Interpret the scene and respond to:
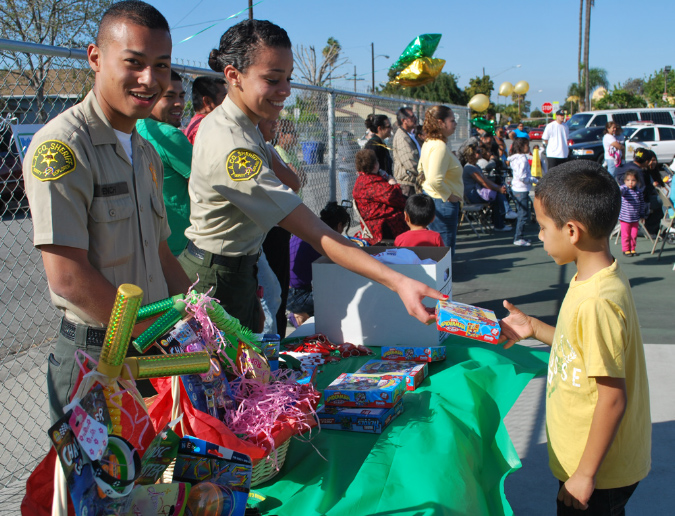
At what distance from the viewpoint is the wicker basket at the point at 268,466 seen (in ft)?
5.23

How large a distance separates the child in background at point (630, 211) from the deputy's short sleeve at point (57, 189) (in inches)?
296

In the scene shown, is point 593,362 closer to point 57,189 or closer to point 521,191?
point 57,189

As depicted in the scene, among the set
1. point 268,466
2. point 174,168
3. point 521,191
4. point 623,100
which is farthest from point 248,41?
point 623,100

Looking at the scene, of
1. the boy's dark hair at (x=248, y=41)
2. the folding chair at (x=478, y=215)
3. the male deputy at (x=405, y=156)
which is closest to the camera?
the boy's dark hair at (x=248, y=41)

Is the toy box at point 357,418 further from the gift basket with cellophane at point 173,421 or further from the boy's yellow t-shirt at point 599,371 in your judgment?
the boy's yellow t-shirt at point 599,371

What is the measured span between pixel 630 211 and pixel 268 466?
7399mm

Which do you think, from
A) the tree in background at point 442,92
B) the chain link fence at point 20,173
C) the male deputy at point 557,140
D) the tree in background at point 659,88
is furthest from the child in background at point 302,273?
the tree in background at point 659,88

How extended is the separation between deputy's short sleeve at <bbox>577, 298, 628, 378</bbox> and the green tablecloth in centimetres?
51

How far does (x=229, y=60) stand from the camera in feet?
7.49

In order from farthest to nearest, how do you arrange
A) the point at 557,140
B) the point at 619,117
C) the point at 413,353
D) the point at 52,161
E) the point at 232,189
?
the point at 619,117
the point at 557,140
the point at 413,353
the point at 232,189
the point at 52,161

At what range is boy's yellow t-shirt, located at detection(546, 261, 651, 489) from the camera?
1638 mm

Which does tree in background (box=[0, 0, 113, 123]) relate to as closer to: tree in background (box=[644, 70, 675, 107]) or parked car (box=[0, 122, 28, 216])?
parked car (box=[0, 122, 28, 216])

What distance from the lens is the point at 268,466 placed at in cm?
165

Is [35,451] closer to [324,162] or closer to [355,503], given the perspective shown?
[355,503]
